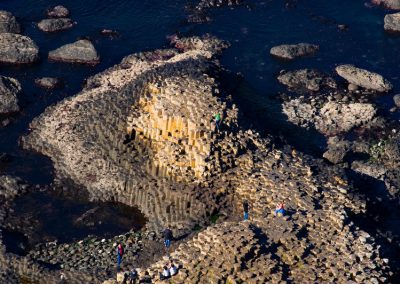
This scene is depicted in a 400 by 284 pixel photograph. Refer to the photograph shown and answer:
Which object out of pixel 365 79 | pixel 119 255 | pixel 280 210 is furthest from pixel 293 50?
pixel 119 255

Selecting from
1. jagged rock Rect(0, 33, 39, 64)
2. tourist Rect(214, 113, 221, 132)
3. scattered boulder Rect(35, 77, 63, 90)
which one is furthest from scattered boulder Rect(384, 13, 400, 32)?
jagged rock Rect(0, 33, 39, 64)

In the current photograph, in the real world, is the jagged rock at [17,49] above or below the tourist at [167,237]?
above

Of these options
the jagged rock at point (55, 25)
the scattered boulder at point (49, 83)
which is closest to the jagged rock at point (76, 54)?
the scattered boulder at point (49, 83)

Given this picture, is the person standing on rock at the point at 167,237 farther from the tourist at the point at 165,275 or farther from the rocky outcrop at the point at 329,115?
the rocky outcrop at the point at 329,115

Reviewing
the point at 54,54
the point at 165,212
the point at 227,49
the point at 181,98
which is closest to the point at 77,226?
the point at 165,212

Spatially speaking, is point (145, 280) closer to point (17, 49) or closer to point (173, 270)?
point (173, 270)

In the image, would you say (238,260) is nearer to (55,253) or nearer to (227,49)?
(55,253)
